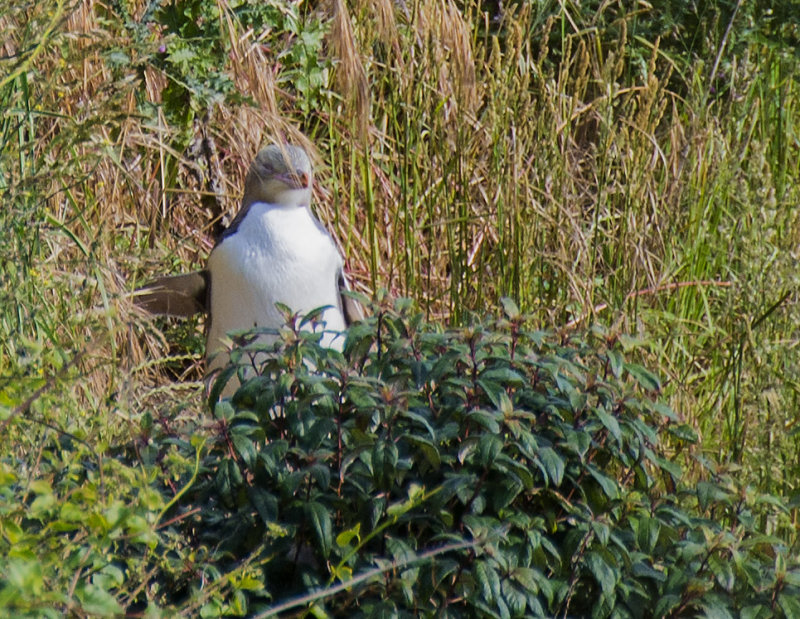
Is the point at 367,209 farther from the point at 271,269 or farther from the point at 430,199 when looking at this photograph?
the point at 271,269

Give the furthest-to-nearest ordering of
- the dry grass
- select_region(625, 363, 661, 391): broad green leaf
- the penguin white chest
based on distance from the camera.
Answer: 1. the penguin white chest
2. the dry grass
3. select_region(625, 363, 661, 391): broad green leaf

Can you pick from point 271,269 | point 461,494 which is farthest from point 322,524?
point 271,269

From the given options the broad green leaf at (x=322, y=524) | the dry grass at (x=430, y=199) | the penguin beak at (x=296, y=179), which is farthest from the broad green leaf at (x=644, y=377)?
the penguin beak at (x=296, y=179)

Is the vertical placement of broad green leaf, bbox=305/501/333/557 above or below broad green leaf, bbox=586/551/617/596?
above

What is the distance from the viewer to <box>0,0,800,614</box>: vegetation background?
6.66 feet

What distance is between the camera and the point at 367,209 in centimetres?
381

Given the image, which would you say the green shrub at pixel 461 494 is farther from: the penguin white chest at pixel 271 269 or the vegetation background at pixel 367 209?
the penguin white chest at pixel 271 269

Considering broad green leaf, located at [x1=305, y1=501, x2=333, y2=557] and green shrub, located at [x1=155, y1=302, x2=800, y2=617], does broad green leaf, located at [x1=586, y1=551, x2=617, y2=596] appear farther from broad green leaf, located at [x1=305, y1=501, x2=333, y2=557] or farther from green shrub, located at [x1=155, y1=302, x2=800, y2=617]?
broad green leaf, located at [x1=305, y1=501, x2=333, y2=557]

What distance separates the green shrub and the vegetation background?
7.6 inches

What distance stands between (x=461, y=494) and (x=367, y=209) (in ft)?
6.24

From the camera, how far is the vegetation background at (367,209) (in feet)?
6.66

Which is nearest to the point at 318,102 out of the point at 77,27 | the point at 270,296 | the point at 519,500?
the point at 77,27

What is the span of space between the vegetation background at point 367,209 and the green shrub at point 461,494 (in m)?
0.19

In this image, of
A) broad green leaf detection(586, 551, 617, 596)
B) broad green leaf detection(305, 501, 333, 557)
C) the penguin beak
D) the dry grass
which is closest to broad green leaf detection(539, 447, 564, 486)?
broad green leaf detection(586, 551, 617, 596)
